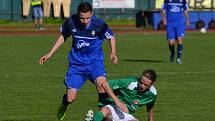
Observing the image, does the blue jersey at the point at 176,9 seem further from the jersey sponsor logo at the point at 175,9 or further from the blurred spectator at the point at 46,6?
the blurred spectator at the point at 46,6

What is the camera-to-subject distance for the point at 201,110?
42.2 feet

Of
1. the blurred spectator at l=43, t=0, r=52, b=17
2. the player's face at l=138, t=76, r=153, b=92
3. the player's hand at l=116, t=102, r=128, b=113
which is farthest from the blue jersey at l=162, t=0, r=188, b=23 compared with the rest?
the blurred spectator at l=43, t=0, r=52, b=17

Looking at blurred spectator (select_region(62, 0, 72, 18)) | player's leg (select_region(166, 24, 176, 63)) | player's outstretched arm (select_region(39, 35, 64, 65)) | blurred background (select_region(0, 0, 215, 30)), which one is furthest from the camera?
blurred spectator (select_region(62, 0, 72, 18))

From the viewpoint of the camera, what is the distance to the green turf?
12.6 metres

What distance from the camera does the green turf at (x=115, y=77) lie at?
1262 cm

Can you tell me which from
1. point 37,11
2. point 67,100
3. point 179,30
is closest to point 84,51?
point 67,100

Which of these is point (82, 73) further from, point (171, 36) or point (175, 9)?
point (171, 36)

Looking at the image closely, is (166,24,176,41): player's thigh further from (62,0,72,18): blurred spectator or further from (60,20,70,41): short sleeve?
(62,0,72,18): blurred spectator

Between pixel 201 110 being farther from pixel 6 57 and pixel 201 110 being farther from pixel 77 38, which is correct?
pixel 6 57

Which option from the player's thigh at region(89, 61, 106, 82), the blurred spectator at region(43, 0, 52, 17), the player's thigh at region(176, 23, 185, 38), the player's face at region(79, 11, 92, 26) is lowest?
the blurred spectator at region(43, 0, 52, 17)

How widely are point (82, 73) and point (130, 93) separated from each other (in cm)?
164

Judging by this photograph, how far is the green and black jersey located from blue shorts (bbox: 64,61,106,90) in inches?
50.1

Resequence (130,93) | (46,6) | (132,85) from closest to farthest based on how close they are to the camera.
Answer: (132,85)
(130,93)
(46,6)

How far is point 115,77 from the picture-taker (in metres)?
18.2
